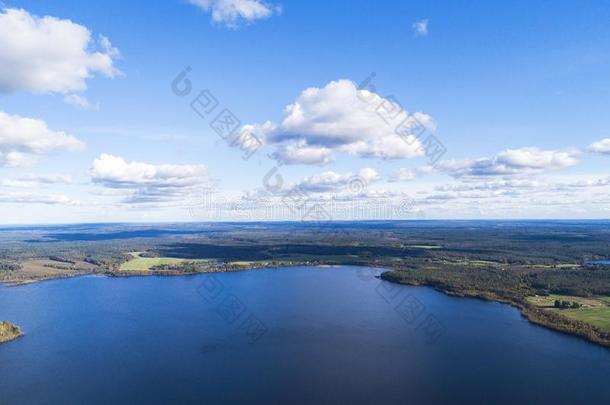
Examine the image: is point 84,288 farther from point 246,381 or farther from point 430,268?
point 430,268

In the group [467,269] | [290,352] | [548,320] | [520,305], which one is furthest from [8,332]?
[467,269]

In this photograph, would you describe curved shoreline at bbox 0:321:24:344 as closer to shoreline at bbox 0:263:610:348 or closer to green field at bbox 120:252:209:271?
shoreline at bbox 0:263:610:348

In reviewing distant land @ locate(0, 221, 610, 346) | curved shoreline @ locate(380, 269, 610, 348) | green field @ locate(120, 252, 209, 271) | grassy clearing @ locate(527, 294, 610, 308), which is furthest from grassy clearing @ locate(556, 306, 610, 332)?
green field @ locate(120, 252, 209, 271)

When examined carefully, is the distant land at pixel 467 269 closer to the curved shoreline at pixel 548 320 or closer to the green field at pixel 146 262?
the curved shoreline at pixel 548 320

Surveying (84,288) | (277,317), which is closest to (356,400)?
(277,317)

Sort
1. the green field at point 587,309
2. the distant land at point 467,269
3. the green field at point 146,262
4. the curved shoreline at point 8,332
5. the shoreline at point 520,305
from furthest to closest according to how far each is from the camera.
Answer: the green field at point 146,262
the distant land at point 467,269
the green field at point 587,309
the curved shoreline at point 8,332
the shoreline at point 520,305

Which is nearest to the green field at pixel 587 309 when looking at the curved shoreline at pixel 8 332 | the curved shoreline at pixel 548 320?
the curved shoreline at pixel 548 320

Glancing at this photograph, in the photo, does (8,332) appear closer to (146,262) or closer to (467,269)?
(146,262)
